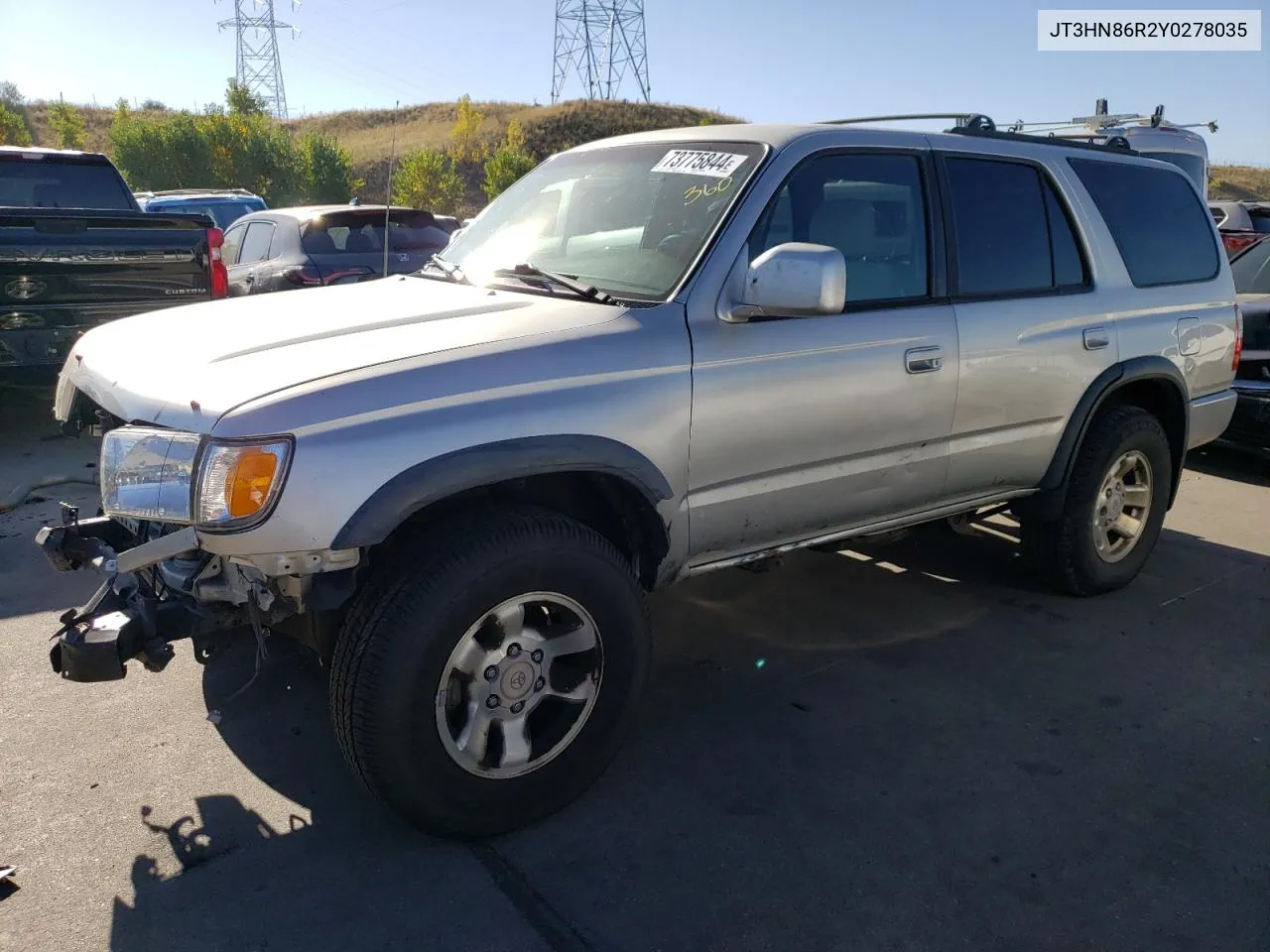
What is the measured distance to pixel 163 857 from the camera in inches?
104

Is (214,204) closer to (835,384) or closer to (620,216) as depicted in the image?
(620,216)

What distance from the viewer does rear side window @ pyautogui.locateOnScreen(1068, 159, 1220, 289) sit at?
432 cm

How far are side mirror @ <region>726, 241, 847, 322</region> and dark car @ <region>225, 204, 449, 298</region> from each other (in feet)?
20.2

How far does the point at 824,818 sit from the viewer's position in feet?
9.46

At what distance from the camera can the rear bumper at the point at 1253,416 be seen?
652 cm

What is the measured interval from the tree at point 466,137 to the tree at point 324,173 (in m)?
8.78

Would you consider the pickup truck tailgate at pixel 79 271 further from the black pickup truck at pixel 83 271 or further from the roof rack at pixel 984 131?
the roof rack at pixel 984 131

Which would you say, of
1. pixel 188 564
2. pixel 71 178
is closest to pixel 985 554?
pixel 188 564

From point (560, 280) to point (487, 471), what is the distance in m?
0.89

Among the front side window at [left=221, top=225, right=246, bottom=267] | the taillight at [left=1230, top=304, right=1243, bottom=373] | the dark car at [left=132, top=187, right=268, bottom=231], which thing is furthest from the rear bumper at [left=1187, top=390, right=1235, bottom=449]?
the dark car at [left=132, top=187, right=268, bottom=231]

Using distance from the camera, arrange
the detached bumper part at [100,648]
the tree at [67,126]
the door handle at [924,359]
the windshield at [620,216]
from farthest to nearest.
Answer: the tree at [67,126], the door handle at [924,359], the windshield at [620,216], the detached bumper part at [100,648]

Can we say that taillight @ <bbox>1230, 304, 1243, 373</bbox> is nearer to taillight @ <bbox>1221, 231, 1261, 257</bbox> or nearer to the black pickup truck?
the black pickup truck

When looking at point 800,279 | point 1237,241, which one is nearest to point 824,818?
point 800,279

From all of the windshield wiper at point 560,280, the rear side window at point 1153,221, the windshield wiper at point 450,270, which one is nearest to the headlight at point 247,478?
the windshield wiper at point 560,280
